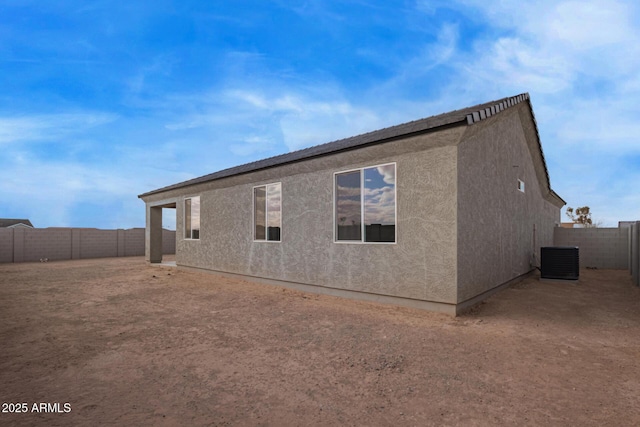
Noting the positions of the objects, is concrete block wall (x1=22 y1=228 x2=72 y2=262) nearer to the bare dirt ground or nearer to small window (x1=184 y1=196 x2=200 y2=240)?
small window (x1=184 y1=196 x2=200 y2=240)

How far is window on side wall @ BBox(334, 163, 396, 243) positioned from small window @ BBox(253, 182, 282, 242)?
215 cm

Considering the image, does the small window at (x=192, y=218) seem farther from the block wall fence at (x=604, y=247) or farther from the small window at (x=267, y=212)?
the block wall fence at (x=604, y=247)

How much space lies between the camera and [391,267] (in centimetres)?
631

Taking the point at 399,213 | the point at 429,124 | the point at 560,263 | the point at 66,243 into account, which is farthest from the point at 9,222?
the point at 560,263

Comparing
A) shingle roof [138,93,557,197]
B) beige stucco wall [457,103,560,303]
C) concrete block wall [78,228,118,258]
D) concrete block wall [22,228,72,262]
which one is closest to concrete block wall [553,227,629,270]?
beige stucco wall [457,103,560,303]

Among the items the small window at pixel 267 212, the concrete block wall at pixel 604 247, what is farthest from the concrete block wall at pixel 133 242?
the concrete block wall at pixel 604 247

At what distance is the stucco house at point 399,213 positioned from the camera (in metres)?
5.74

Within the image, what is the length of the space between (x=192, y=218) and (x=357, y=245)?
8.28m

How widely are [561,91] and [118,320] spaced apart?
44.5ft

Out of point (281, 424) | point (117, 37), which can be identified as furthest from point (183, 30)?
point (281, 424)

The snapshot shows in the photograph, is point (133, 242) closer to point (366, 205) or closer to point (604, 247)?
point (366, 205)

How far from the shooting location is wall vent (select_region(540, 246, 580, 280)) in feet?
30.7

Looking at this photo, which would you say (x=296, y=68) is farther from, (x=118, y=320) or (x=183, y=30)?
(x=118, y=320)

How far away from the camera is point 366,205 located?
675 centimetres
